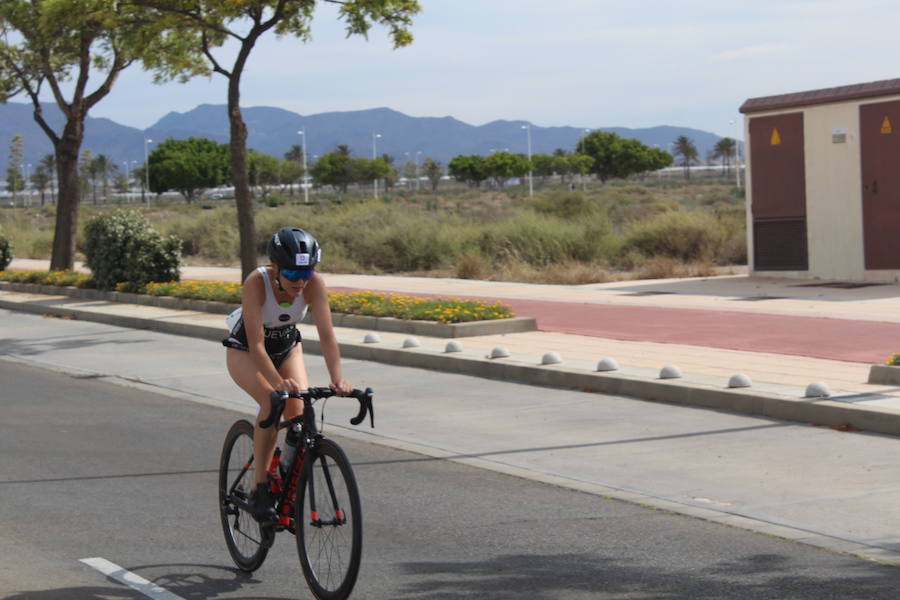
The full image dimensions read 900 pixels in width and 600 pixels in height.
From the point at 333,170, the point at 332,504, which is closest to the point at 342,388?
the point at 332,504

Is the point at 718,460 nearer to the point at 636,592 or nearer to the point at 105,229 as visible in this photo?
the point at 636,592

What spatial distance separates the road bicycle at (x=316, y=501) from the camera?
5383mm

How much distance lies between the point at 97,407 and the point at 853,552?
7754 millimetres

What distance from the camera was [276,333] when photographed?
5969 millimetres

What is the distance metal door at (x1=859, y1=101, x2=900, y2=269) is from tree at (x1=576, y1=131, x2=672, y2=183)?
103093mm

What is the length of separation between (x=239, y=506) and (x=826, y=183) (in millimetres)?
16896

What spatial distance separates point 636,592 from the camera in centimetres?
575

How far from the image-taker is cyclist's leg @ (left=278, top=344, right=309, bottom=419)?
5824mm

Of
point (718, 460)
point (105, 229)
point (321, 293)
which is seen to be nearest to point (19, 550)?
point (321, 293)

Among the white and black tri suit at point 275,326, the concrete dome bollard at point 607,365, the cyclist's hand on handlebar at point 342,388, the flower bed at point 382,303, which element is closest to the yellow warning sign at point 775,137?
the flower bed at point 382,303

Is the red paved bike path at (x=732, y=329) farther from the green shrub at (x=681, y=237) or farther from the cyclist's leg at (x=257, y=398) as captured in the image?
the green shrub at (x=681, y=237)

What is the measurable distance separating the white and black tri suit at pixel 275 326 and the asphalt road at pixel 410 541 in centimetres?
113

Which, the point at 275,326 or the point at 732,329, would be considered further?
the point at 732,329

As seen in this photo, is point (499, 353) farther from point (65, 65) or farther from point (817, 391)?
point (65, 65)
